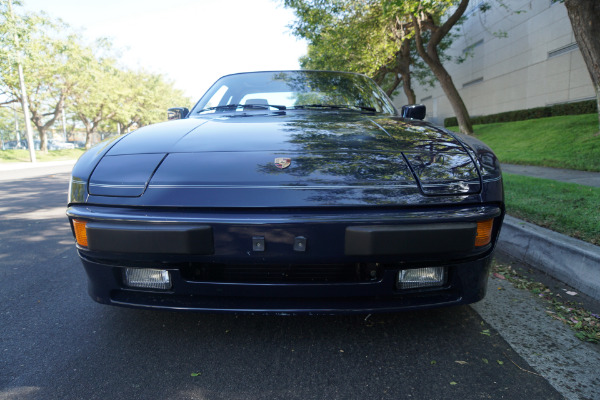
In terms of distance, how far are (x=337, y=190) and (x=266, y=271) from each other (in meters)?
0.48

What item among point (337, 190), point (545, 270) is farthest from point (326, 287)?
point (545, 270)

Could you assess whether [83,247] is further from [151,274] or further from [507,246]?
[507,246]

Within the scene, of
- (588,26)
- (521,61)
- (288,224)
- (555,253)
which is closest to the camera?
(288,224)

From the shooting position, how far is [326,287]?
1.65 metres

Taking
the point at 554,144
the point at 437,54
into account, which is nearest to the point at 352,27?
the point at 437,54

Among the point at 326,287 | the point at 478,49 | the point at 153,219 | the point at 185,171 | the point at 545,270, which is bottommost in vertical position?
the point at 545,270

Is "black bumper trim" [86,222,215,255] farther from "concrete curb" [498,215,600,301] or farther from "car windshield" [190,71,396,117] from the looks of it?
"concrete curb" [498,215,600,301]

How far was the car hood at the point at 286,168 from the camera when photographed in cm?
164

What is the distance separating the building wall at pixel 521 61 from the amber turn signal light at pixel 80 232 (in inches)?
587

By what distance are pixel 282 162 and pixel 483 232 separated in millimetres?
928

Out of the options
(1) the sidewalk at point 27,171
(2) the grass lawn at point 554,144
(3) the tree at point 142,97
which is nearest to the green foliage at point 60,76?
(3) the tree at point 142,97

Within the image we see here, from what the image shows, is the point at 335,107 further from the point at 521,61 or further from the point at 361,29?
the point at 521,61

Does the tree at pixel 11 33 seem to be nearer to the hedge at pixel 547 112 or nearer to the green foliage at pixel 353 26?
A: the green foliage at pixel 353 26

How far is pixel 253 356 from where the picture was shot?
176 centimetres
